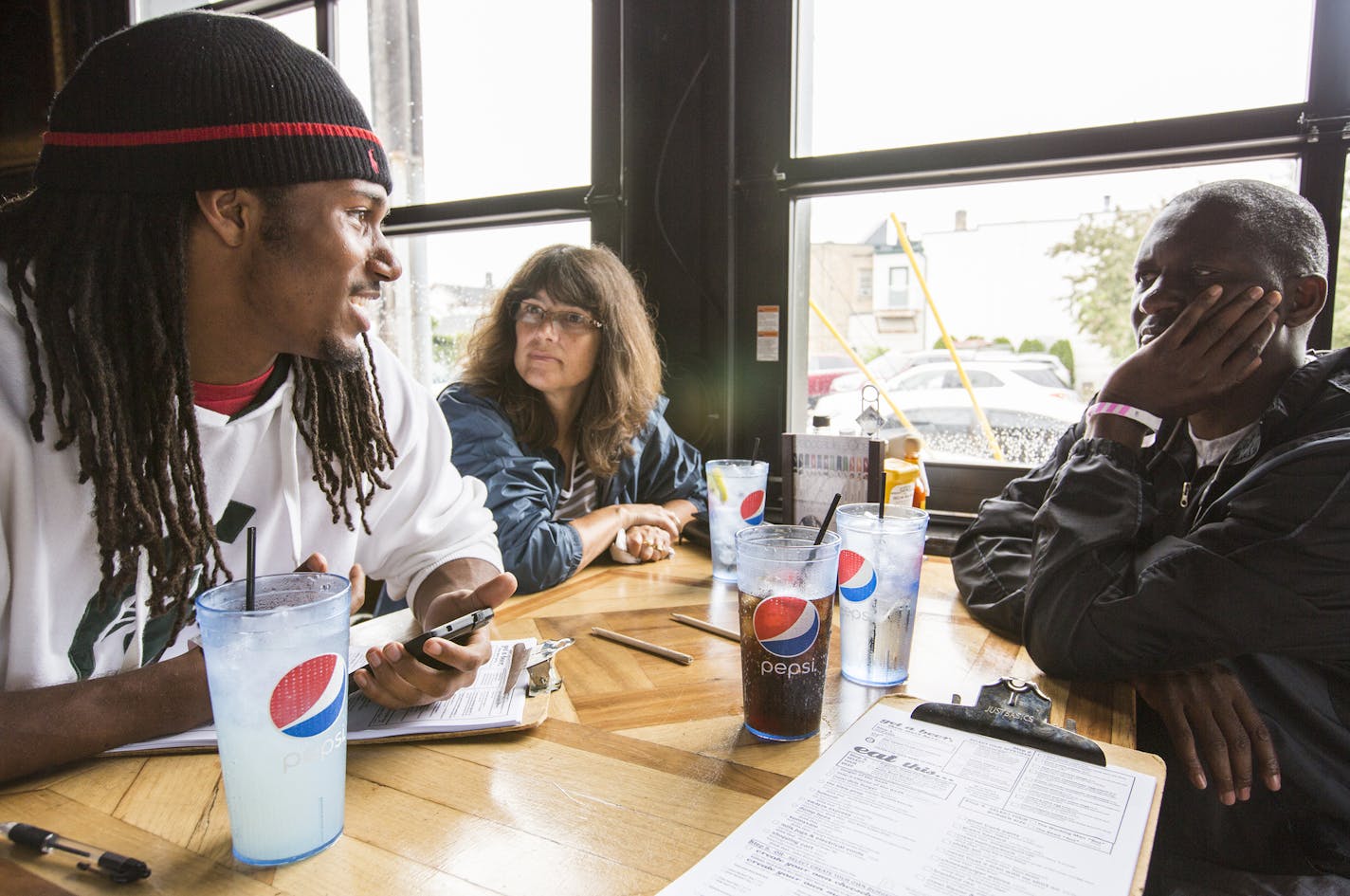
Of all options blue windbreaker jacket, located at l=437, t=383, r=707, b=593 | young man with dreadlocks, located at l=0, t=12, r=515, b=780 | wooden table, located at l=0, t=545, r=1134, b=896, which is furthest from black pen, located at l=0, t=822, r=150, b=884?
blue windbreaker jacket, located at l=437, t=383, r=707, b=593

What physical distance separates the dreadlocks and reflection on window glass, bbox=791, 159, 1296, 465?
1.39m

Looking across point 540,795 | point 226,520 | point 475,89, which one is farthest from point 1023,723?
point 475,89

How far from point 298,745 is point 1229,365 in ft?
4.09

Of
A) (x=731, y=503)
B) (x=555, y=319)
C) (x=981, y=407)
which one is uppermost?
(x=555, y=319)

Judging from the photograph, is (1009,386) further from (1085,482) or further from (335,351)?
(335,351)

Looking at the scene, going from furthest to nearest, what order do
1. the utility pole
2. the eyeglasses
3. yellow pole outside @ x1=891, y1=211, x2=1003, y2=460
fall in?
the utility pole < yellow pole outside @ x1=891, y1=211, x2=1003, y2=460 < the eyeglasses

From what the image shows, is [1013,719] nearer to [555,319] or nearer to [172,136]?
[172,136]

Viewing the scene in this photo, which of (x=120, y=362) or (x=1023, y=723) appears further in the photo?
(x=120, y=362)

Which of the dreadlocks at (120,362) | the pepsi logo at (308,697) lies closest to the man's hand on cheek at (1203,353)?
the pepsi logo at (308,697)

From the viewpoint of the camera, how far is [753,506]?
4.67 feet

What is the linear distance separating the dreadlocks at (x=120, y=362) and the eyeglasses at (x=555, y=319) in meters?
0.92

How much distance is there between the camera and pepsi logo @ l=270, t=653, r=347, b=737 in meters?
0.60

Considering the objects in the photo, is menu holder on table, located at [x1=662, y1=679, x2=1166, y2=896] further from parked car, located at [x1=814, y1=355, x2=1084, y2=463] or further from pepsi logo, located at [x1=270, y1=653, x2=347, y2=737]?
parked car, located at [x1=814, y1=355, x2=1084, y2=463]

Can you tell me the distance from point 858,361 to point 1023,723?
143 cm
